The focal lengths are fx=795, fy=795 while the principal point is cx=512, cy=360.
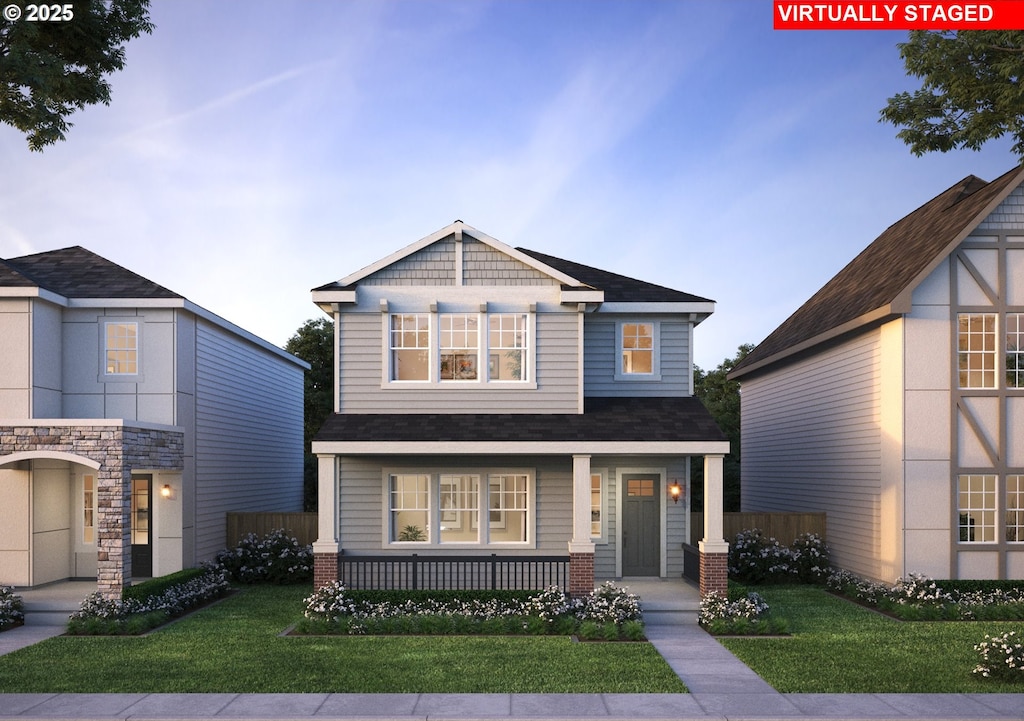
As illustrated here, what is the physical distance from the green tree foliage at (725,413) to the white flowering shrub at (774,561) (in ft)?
20.0

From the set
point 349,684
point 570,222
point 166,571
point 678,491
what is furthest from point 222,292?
point 349,684

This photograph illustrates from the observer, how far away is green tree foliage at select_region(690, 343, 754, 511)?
3059 cm

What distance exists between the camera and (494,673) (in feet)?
36.0

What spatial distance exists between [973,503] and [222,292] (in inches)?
1152

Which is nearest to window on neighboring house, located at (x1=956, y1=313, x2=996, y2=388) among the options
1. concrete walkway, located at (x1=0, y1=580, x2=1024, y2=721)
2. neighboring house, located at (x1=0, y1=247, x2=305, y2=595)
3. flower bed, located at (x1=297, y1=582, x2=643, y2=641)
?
concrete walkway, located at (x1=0, y1=580, x2=1024, y2=721)

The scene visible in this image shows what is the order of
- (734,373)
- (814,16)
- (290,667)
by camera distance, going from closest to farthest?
(290,667), (814,16), (734,373)

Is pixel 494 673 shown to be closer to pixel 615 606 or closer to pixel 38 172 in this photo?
pixel 615 606

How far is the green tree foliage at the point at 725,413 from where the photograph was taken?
3059cm

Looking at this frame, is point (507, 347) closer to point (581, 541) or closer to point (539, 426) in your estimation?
point (539, 426)

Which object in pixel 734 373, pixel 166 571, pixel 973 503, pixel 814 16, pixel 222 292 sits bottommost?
pixel 166 571

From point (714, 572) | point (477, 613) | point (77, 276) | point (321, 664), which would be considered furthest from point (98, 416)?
point (714, 572)

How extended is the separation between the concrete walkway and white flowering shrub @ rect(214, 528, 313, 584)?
9.19 metres

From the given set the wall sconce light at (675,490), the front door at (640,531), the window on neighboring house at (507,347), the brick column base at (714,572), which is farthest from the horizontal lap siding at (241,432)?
the brick column base at (714,572)

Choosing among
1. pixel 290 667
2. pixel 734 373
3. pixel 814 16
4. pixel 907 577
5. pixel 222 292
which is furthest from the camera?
pixel 222 292
